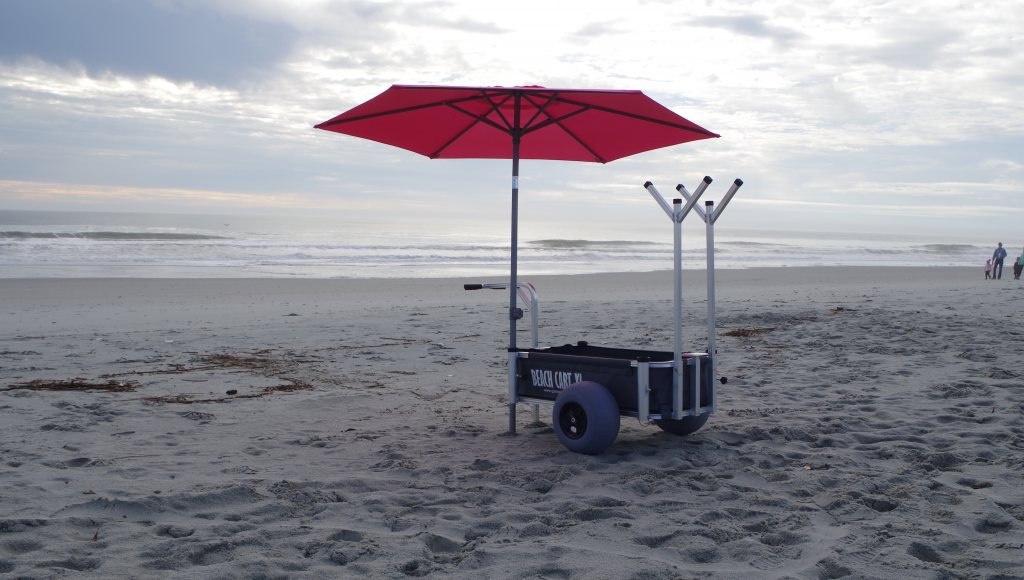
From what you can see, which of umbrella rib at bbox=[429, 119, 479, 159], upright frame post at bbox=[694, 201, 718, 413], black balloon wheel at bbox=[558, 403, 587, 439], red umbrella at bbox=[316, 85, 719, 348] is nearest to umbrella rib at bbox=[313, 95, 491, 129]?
red umbrella at bbox=[316, 85, 719, 348]

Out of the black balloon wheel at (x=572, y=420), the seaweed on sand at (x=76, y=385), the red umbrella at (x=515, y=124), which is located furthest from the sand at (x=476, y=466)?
the red umbrella at (x=515, y=124)

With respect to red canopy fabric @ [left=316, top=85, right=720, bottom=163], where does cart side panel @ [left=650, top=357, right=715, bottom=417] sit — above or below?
below

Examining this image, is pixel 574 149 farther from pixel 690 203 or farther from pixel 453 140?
pixel 690 203

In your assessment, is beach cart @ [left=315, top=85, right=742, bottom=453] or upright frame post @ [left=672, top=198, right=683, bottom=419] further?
beach cart @ [left=315, top=85, right=742, bottom=453]

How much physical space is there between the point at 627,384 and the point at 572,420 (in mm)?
403

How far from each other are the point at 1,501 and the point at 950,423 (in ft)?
17.5

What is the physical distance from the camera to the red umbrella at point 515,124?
3.91 meters

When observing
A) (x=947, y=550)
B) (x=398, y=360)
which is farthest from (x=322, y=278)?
(x=947, y=550)

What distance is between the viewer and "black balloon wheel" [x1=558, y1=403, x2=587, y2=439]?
3834 millimetres

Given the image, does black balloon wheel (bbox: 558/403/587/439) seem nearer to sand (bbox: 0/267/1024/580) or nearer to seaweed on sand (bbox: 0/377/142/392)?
sand (bbox: 0/267/1024/580)

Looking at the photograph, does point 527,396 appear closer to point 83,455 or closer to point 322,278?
point 83,455

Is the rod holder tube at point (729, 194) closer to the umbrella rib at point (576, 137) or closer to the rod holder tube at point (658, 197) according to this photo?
the rod holder tube at point (658, 197)

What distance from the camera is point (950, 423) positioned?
171 inches

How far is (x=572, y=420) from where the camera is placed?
12.8 feet
